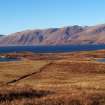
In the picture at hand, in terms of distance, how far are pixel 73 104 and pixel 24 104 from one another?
2.93 m

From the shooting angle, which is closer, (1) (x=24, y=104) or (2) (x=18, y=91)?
(1) (x=24, y=104)

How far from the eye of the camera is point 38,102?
21953 millimetres

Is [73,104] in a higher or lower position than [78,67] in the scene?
higher

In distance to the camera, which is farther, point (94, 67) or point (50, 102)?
point (94, 67)

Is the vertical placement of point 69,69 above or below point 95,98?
Result: below

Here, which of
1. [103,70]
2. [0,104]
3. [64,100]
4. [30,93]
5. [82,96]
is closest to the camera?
[0,104]

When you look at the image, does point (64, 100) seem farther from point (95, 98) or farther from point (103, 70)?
point (103, 70)

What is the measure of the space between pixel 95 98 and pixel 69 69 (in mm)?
62207

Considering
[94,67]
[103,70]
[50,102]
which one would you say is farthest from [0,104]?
[94,67]

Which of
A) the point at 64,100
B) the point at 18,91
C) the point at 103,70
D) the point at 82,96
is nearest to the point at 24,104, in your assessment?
the point at 64,100

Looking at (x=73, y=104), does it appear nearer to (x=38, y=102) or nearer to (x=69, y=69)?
(x=38, y=102)

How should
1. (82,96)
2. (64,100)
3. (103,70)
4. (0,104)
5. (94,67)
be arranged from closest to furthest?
(0,104)
(64,100)
(82,96)
(103,70)
(94,67)

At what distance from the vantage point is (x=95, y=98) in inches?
940

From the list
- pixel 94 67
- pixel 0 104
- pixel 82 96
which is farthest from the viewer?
pixel 94 67
